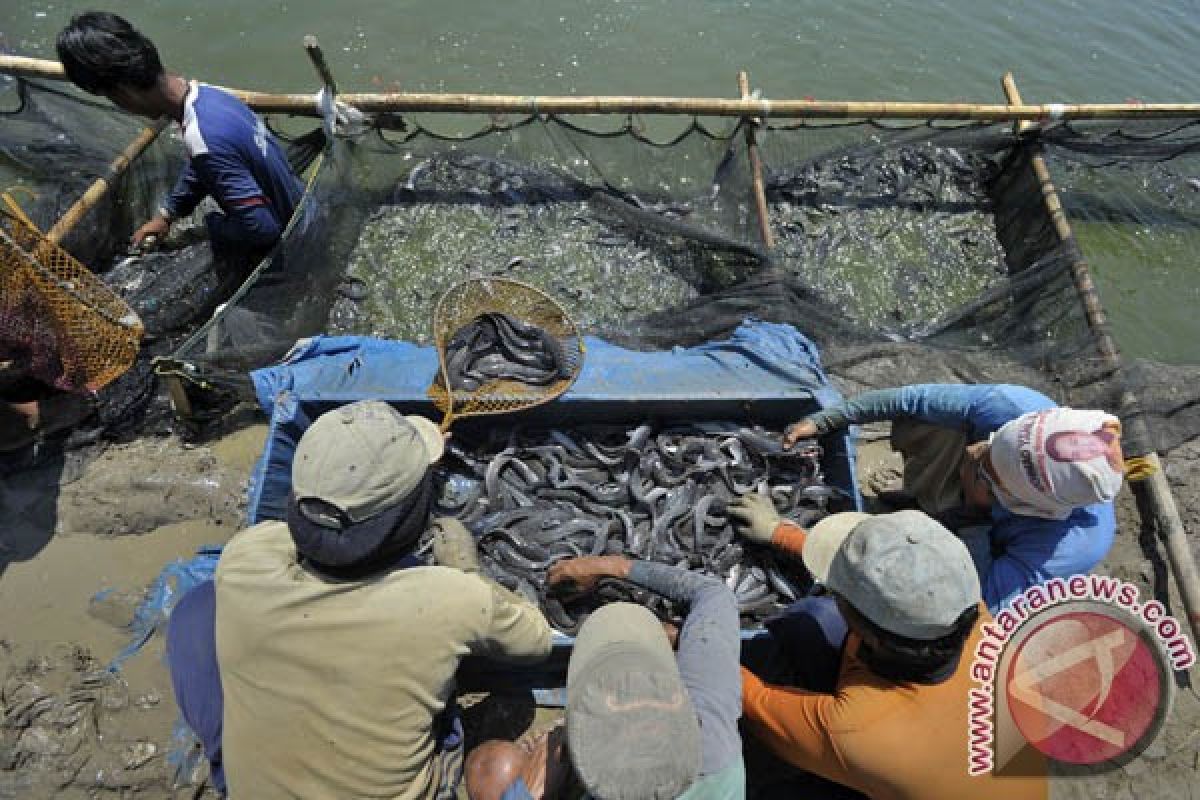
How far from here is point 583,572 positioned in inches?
134

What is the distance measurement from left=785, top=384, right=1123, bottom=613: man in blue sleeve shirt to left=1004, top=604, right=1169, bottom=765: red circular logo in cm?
63

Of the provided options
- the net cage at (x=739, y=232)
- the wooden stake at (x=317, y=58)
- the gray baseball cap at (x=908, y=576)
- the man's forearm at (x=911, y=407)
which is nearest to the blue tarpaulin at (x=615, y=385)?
the man's forearm at (x=911, y=407)

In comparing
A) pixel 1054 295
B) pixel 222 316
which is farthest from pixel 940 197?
pixel 222 316

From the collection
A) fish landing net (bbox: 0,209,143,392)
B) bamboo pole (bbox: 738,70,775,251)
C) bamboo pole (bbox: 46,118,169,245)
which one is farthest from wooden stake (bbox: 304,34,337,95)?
bamboo pole (bbox: 738,70,775,251)

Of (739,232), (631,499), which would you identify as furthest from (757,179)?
(631,499)

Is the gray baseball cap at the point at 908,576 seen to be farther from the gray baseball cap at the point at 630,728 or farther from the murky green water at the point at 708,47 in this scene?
the murky green water at the point at 708,47

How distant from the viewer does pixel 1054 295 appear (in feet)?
17.9

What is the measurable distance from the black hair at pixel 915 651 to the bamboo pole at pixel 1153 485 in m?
2.00

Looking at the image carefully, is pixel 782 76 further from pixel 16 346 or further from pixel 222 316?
pixel 16 346

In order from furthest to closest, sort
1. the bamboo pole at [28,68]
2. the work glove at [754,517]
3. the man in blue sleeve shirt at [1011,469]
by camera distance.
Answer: the bamboo pole at [28,68] → the work glove at [754,517] → the man in blue sleeve shirt at [1011,469]

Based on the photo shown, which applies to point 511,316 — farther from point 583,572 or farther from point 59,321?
point 59,321

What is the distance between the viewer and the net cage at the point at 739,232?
16.7ft

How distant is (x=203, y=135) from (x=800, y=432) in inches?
153

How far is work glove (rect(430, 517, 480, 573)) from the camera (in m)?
3.33
